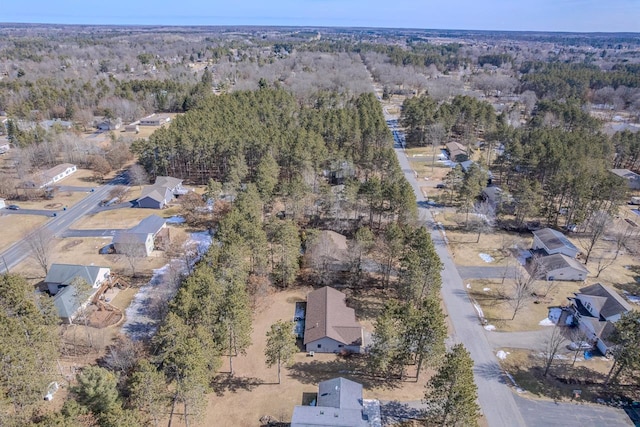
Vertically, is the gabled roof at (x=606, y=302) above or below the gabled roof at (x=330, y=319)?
above

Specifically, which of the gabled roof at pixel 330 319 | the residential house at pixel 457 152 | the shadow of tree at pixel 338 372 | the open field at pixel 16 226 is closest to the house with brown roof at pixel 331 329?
the gabled roof at pixel 330 319

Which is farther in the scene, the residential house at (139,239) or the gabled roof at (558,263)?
the residential house at (139,239)

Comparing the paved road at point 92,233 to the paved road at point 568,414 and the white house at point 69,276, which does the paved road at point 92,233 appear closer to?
the white house at point 69,276

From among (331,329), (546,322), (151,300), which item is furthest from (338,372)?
(546,322)

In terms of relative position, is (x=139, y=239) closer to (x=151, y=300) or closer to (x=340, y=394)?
(x=151, y=300)

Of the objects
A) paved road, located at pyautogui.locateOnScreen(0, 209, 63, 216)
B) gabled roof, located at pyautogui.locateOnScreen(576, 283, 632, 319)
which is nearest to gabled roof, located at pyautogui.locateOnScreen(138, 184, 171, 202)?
paved road, located at pyautogui.locateOnScreen(0, 209, 63, 216)

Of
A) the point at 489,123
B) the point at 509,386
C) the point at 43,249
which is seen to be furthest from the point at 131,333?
the point at 489,123
